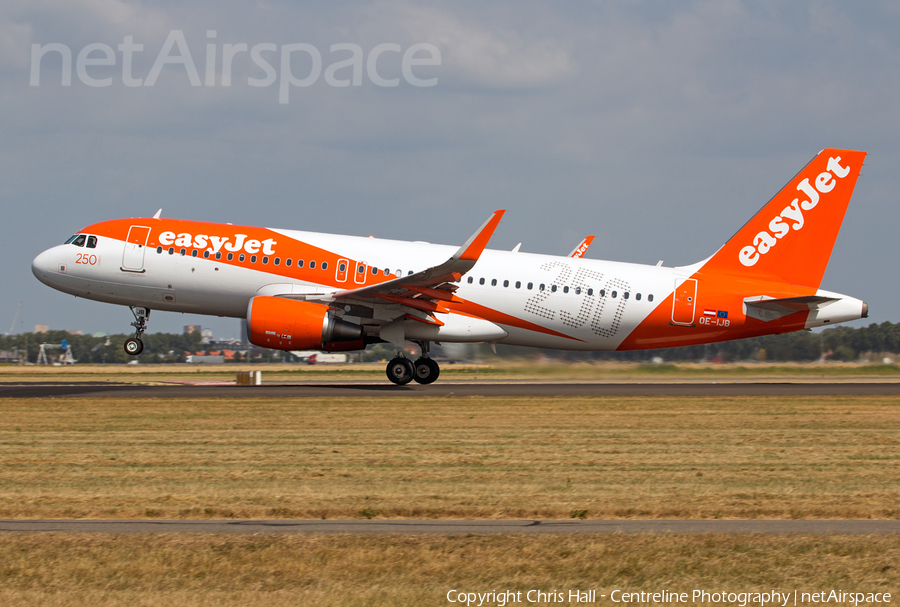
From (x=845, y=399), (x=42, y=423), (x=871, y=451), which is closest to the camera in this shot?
(x=871, y=451)

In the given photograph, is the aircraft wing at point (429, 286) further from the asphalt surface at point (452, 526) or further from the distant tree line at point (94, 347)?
the distant tree line at point (94, 347)

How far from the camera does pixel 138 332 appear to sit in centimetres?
2948

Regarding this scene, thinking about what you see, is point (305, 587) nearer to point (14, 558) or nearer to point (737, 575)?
point (14, 558)

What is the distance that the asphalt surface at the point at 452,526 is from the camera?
8.95 m

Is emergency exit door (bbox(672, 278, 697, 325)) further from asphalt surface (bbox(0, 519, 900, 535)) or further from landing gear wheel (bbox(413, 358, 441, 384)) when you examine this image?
asphalt surface (bbox(0, 519, 900, 535))

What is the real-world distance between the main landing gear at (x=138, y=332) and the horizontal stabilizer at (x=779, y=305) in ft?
65.7

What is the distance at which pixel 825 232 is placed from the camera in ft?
97.6

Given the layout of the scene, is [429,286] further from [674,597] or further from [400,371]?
[674,597]

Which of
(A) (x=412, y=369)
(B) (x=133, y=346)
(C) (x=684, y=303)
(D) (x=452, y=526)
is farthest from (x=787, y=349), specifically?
(D) (x=452, y=526)

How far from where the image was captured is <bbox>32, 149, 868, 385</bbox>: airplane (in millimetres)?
28297

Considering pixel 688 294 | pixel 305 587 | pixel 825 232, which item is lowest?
pixel 305 587

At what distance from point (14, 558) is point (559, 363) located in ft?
85.6

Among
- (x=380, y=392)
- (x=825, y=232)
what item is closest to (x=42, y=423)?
(x=380, y=392)

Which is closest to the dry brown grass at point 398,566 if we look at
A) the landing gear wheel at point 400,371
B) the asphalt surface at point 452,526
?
the asphalt surface at point 452,526
